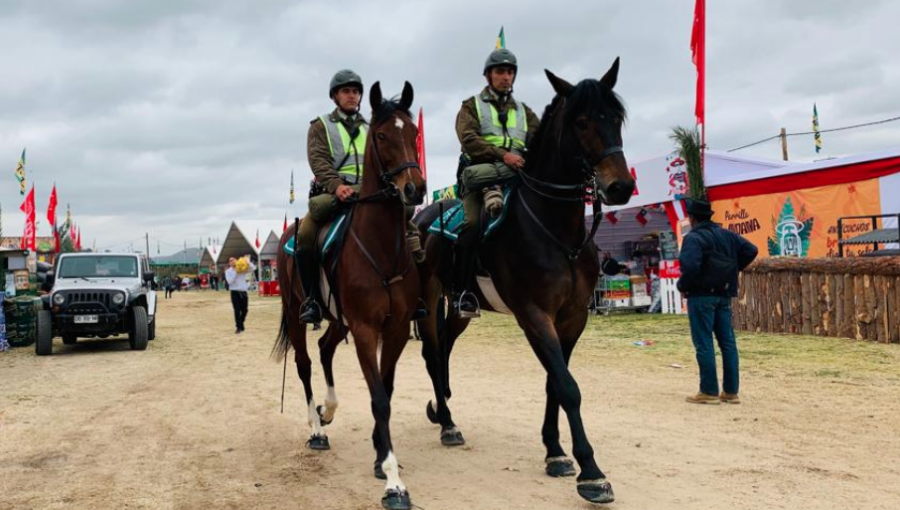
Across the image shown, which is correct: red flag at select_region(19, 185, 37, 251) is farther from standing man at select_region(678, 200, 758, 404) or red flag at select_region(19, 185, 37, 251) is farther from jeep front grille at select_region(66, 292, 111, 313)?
standing man at select_region(678, 200, 758, 404)

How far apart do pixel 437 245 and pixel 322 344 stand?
61.8 inches

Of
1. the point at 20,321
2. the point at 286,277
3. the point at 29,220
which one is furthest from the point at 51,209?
the point at 286,277

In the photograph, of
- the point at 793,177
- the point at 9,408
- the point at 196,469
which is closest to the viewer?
the point at 196,469

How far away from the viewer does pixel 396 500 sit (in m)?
4.26

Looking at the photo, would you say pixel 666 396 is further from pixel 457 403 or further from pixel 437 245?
pixel 437 245

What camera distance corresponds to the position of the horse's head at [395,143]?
455 centimetres

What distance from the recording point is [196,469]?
5.33 metres

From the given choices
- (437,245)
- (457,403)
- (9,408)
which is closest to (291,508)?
(437,245)

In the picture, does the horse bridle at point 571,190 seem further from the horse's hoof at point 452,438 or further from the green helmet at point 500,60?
the horse's hoof at point 452,438

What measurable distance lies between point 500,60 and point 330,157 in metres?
1.62

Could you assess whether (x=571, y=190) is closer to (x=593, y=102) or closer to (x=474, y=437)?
(x=593, y=102)

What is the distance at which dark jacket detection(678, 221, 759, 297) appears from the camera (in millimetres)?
7512

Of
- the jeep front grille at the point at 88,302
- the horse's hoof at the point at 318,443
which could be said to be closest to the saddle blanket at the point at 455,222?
the horse's hoof at the point at 318,443

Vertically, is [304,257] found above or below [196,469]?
above
